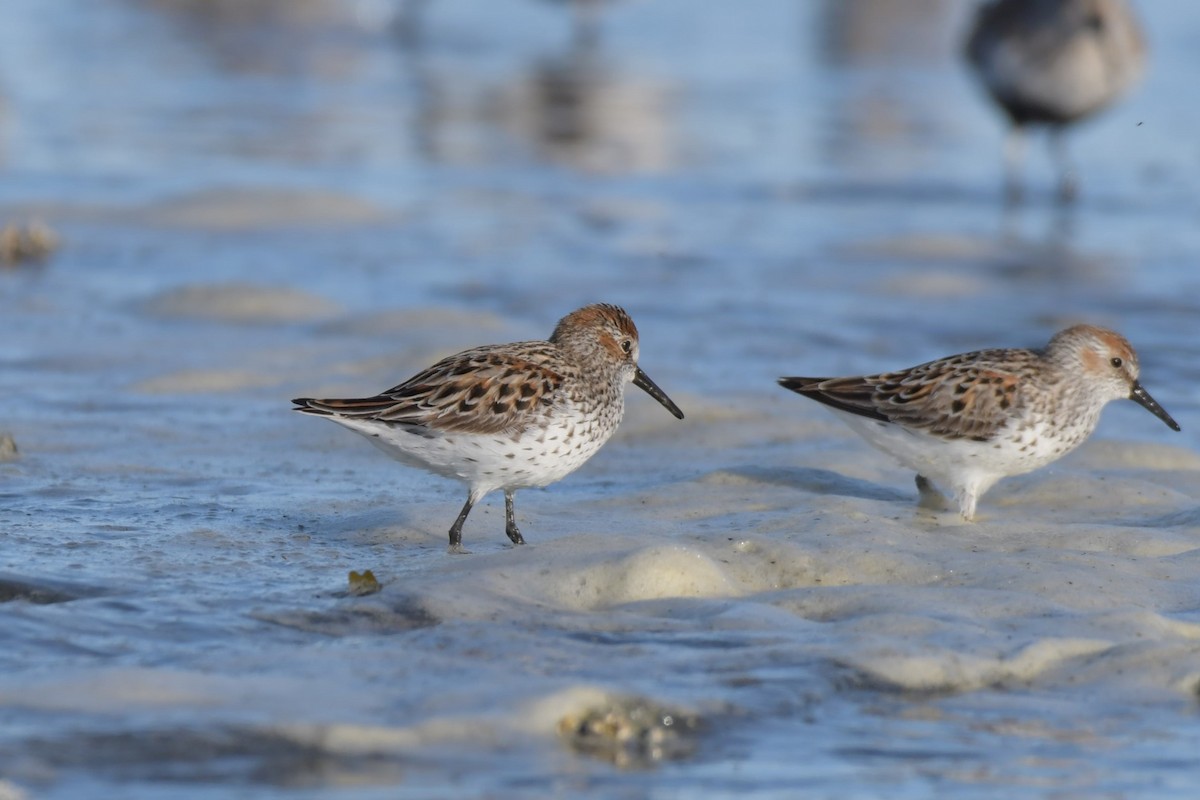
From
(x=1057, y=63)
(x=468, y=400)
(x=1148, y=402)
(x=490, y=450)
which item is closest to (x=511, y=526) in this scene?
(x=490, y=450)

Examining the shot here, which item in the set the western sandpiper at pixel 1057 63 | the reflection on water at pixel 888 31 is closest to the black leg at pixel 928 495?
the western sandpiper at pixel 1057 63

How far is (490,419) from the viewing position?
7.50 meters

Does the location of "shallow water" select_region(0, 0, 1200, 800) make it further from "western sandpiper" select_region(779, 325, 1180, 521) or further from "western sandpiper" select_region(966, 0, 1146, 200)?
"western sandpiper" select_region(966, 0, 1146, 200)

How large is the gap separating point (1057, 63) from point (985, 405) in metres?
11.9

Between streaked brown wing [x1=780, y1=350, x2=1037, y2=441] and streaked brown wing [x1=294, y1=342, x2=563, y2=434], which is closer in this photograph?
streaked brown wing [x1=294, y1=342, x2=563, y2=434]

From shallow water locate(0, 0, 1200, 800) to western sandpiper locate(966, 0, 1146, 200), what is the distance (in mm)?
940

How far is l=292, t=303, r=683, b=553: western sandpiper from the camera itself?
7480mm

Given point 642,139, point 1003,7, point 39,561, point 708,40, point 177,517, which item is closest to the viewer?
point 39,561

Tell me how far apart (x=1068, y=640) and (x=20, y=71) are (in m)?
21.5

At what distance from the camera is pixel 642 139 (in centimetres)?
2161

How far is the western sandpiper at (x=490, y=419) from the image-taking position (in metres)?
7.48

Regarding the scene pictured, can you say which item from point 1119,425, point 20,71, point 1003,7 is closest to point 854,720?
point 1119,425

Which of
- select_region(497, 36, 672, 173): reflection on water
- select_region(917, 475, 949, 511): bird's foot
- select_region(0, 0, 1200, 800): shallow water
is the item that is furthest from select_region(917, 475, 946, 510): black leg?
Answer: select_region(497, 36, 672, 173): reflection on water

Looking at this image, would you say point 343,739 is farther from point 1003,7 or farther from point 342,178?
point 1003,7
